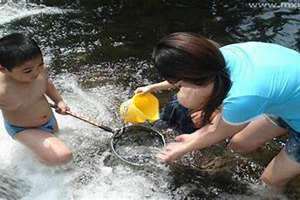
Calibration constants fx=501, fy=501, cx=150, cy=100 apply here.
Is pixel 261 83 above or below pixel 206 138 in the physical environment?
above

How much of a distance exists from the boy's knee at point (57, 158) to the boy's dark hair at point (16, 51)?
2.16 feet

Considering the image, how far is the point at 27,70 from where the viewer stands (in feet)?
9.61

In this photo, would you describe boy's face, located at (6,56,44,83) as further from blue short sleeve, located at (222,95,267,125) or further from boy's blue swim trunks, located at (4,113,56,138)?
blue short sleeve, located at (222,95,267,125)

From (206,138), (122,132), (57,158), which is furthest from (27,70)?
(206,138)

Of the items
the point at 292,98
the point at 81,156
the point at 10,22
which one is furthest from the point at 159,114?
the point at 10,22

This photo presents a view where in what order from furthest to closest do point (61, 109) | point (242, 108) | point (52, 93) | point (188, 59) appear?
point (52, 93) → point (61, 109) → point (242, 108) → point (188, 59)

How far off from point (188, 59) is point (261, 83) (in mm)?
423

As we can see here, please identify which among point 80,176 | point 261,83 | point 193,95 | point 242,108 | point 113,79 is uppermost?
point 261,83

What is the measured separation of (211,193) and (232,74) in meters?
0.96

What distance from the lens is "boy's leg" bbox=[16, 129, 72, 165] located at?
323 cm

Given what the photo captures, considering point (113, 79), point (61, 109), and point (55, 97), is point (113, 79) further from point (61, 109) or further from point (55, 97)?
point (61, 109)

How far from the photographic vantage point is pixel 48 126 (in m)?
3.41

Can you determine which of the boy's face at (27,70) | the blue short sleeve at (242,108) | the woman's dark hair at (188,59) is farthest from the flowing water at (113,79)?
the woman's dark hair at (188,59)

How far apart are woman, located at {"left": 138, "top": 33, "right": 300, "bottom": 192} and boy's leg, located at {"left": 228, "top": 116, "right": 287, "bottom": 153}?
13 centimetres
